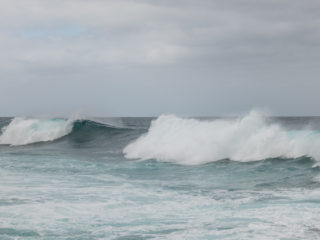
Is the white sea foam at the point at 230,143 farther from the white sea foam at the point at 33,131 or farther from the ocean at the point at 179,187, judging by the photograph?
the white sea foam at the point at 33,131

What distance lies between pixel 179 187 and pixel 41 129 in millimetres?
27399

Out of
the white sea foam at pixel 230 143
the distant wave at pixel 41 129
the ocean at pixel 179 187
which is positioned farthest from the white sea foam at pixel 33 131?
the white sea foam at pixel 230 143

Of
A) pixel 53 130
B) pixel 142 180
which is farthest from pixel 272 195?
pixel 53 130

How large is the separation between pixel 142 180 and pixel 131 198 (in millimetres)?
3510

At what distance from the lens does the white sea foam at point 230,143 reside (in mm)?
19828

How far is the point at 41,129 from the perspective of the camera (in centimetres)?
3847

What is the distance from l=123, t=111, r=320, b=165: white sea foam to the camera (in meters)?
19.8

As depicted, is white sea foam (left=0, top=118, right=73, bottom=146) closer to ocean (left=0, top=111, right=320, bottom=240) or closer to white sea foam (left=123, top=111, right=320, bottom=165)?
ocean (left=0, top=111, right=320, bottom=240)

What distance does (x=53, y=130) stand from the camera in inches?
1474

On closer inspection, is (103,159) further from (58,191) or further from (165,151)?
(58,191)

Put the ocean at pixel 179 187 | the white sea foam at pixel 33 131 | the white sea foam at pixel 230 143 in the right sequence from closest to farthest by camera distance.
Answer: the ocean at pixel 179 187 < the white sea foam at pixel 230 143 < the white sea foam at pixel 33 131

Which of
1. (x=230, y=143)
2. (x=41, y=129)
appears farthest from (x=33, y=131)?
(x=230, y=143)

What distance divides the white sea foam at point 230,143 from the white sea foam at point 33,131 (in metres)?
12.8

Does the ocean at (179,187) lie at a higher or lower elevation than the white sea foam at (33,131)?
lower
